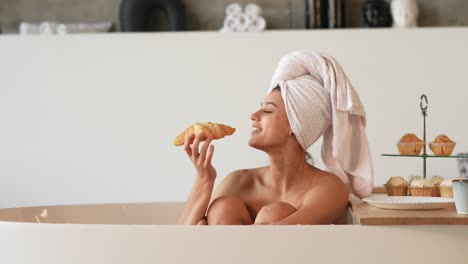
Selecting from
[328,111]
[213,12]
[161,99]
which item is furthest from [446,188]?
[213,12]

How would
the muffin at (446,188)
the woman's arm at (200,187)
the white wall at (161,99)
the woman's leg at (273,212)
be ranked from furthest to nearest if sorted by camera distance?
1. the white wall at (161,99)
2. the muffin at (446,188)
3. the woman's arm at (200,187)
4. the woman's leg at (273,212)

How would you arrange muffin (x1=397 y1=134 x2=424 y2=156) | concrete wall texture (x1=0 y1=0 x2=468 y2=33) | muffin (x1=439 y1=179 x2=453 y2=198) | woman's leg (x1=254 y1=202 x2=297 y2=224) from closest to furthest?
woman's leg (x1=254 y1=202 x2=297 y2=224), muffin (x1=439 y1=179 x2=453 y2=198), muffin (x1=397 y1=134 x2=424 y2=156), concrete wall texture (x1=0 y1=0 x2=468 y2=33)

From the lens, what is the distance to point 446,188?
2.35m

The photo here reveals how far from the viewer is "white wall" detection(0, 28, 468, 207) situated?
3971mm

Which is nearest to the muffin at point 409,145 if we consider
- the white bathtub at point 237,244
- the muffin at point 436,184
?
the muffin at point 436,184

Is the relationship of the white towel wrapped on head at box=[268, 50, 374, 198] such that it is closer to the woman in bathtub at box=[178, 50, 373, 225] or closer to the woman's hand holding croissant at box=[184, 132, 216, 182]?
the woman in bathtub at box=[178, 50, 373, 225]

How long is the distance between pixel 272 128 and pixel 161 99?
1.86 meters

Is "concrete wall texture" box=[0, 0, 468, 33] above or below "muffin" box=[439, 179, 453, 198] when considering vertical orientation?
above

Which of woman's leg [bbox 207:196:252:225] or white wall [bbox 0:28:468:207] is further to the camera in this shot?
white wall [bbox 0:28:468:207]

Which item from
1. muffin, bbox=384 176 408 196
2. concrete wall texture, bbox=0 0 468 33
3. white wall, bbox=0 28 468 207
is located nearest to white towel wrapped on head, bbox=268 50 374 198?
muffin, bbox=384 176 408 196

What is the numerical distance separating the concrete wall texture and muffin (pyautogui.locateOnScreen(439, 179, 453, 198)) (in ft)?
6.85

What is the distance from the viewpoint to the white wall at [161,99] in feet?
13.0

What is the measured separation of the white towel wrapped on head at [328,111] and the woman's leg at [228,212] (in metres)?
0.22

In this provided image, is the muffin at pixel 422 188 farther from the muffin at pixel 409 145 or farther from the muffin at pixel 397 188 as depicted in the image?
the muffin at pixel 409 145
